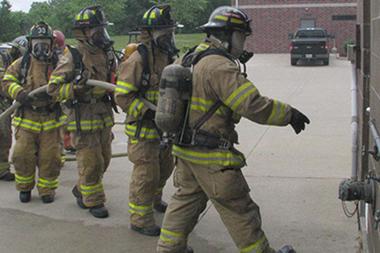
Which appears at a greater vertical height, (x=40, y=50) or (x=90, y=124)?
(x=40, y=50)

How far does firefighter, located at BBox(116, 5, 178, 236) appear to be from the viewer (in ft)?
16.0

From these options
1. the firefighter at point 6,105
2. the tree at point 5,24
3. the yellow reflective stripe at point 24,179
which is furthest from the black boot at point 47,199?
the tree at point 5,24

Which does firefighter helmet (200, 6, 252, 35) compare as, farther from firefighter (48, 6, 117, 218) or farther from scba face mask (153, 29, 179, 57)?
firefighter (48, 6, 117, 218)

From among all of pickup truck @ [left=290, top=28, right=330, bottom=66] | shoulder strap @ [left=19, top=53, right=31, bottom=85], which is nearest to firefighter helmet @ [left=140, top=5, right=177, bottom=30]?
shoulder strap @ [left=19, top=53, right=31, bottom=85]

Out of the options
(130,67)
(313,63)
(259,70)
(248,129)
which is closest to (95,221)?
(130,67)

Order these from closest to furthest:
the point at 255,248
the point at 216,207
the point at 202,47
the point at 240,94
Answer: the point at 240,94 → the point at 255,248 → the point at 216,207 → the point at 202,47

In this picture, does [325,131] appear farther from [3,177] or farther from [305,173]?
[3,177]

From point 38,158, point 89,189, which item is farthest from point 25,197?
point 89,189

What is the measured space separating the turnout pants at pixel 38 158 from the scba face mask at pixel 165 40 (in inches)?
69.3

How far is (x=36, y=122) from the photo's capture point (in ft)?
19.9

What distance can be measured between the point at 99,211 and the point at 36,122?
1.20 meters

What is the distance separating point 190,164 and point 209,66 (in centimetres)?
69

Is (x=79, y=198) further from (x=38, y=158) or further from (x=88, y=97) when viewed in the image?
(x=88, y=97)

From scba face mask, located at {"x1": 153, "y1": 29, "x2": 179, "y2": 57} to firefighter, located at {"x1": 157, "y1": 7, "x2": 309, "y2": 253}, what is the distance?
1140mm
